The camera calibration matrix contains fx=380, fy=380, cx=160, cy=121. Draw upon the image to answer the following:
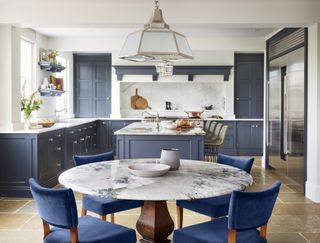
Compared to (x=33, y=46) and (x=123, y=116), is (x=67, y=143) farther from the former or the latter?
(x=123, y=116)

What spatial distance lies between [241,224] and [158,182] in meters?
0.55

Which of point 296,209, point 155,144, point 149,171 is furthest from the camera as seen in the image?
point 155,144

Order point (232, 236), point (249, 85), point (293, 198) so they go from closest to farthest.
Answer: point (232, 236), point (293, 198), point (249, 85)

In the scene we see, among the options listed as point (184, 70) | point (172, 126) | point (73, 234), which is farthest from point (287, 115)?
point (73, 234)

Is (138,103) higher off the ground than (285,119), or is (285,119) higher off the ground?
(138,103)

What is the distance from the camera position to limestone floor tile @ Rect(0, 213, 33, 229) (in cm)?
390

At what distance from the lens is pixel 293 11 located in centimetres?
485

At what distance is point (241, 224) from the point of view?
2.06 meters

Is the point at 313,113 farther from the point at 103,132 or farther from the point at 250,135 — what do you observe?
the point at 103,132

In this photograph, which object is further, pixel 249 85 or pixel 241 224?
pixel 249 85

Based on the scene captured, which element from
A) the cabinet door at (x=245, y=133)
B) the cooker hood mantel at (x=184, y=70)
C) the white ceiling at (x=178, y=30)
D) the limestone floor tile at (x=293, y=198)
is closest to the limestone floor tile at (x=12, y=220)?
the limestone floor tile at (x=293, y=198)

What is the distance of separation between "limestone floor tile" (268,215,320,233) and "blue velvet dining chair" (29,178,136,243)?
212 centimetres

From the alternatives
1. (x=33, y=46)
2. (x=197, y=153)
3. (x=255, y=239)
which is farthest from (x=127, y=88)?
(x=255, y=239)

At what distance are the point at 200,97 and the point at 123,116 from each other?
2054mm
